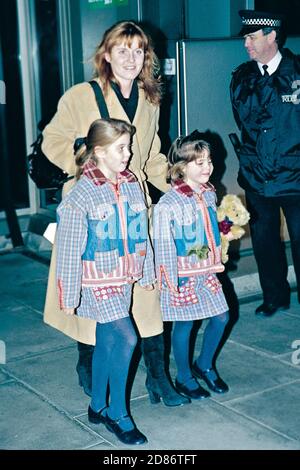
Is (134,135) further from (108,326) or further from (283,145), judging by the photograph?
(283,145)

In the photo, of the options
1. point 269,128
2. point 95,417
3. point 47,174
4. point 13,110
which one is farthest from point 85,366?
point 13,110

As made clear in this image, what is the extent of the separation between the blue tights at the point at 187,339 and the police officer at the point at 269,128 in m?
1.49

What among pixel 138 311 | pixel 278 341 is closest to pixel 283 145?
pixel 278 341

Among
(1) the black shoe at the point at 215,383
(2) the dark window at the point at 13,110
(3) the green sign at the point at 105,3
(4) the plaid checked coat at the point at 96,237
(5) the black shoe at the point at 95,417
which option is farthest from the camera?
(2) the dark window at the point at 13,110

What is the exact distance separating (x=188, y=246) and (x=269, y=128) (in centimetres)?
164

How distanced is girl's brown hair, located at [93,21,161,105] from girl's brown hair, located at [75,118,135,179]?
35 cm

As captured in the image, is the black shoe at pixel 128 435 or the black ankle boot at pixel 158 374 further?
the black ankle boot at pixel 158 374

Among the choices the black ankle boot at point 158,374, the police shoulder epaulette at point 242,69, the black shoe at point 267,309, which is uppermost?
the police shoulder epaulette at point 242,69

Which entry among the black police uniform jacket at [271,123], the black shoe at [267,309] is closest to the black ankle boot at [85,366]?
the black shoe at [267,309]

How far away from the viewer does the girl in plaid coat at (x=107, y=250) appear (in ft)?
12.0

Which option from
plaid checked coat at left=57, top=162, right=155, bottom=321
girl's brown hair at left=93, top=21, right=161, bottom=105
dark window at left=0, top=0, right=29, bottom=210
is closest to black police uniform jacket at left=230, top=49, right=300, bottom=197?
girl's brown hair at left=93, top=21, right=161, bottom=105

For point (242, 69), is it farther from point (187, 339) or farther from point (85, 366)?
point (85, 366)

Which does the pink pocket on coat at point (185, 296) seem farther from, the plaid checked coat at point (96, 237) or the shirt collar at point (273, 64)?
the shirt collar at point (273, 64)

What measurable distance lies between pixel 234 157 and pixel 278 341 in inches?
64.9
